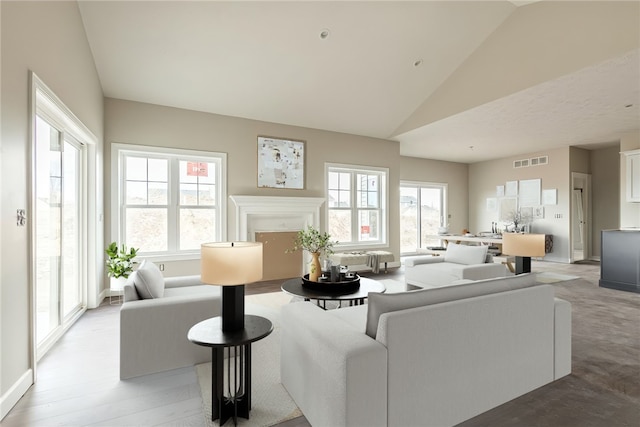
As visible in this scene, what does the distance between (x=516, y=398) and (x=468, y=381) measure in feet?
1.81

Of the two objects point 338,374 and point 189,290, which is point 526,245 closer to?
point 338,374

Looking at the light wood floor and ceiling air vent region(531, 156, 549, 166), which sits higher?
ceiling air vent region(531, 156, 549, 166)

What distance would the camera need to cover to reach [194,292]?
3.18m

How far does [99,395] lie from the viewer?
2.15 m

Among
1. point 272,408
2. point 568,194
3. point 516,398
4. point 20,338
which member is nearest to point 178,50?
point 20,338

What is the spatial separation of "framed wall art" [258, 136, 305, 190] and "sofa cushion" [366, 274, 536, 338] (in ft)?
14.2

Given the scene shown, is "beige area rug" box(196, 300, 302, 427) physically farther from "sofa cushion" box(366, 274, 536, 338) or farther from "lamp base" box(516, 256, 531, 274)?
"lamp base" box(516, 256, 531, 274)

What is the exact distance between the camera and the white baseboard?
6.32 feet

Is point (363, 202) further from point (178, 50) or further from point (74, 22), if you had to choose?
point (74, 22)

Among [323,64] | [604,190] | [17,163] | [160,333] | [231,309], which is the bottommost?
[160,333]

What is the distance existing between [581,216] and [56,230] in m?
10.4

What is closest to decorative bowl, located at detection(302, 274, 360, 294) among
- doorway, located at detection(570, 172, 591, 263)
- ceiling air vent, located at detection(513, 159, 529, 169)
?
doorway, located at detection(570, 172, 591, 263)

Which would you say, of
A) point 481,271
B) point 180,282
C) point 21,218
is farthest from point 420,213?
point 21,218

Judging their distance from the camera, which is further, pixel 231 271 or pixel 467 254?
pixel 467 254
